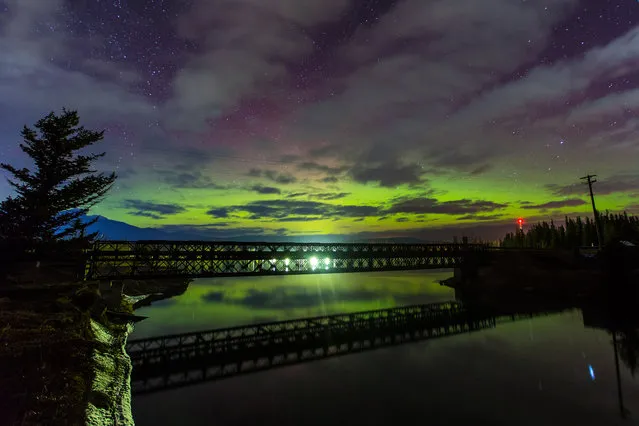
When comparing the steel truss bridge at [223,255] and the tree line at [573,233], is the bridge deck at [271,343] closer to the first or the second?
the steel truss bridge at [223,255]

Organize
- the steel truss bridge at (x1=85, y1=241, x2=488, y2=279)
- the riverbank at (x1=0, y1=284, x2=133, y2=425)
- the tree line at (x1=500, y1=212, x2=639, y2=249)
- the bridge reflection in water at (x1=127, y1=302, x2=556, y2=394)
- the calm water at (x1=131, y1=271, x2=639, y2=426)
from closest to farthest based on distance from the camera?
the riverbank at (x1=0, y1=284, x2=133, y2=425)
the calm water at (x1=131, y1=271, x2=639, y2=426)
the bridge reflection in water at (x1=127, y1=302, x2=556, y2=394)
the steel truss bridge at (x1=85, y1=241, x2=488, y2=279)
the tree line at (x1=500, y1=212, x2=639, y2=249)

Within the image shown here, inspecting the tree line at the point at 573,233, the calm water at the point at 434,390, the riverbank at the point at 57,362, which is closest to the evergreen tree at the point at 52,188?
the riverbank at the point at 57,362

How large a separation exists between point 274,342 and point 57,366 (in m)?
19.5

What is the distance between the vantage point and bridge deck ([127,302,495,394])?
23.5 m

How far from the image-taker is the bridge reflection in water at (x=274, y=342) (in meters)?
23.5

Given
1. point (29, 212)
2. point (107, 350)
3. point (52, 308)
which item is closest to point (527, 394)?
point (107, 350)

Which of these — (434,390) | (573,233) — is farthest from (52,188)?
(573,233)

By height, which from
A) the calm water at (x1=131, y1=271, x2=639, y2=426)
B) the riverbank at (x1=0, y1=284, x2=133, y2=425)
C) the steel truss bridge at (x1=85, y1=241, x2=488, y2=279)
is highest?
the steel truss bridge at (x1=85, y1=241, x2=488, y2=279)

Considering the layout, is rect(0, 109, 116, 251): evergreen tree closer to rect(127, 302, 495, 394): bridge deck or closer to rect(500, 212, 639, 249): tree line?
rect(127, 302, 495, 394): bridge deck

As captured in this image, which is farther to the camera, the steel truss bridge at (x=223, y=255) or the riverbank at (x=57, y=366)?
the steel truss bridge at (x=223, y=255)

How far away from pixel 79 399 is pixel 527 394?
22.8 meters

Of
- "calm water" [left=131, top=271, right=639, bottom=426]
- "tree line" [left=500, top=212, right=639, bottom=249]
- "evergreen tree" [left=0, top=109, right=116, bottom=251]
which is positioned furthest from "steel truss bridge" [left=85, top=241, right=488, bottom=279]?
"tree line" [left=500, top=212, right=639, bottom=249]

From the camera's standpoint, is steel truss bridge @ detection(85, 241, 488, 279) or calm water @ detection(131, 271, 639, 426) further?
steel truss bridge @ detection(85, 241, 488, 279)

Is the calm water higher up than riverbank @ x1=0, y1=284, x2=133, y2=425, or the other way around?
riverbank @ x1=0, y1=284, x2=133, y2=425
